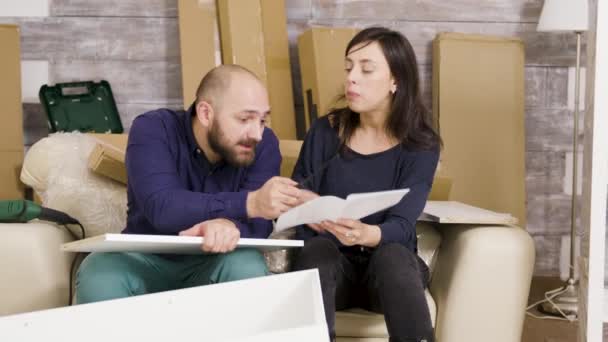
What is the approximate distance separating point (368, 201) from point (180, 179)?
0.52 m

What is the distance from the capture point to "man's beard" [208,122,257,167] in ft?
6.24

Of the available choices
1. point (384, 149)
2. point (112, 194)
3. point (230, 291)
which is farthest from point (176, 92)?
point (230, 291)

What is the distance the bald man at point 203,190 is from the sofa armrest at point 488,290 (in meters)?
0.48

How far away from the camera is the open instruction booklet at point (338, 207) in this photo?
1.59 meters

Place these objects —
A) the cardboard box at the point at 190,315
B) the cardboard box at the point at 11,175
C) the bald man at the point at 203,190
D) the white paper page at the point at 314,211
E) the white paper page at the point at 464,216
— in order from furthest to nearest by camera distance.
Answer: the cardboard box at the point at 11,175 → the white paper page at the point at 464,216 → the bald man at the point at 203,190 → the white paper page at the point at 314,211 → the cardboard box at the point at 190,315

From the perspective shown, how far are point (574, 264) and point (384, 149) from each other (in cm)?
136

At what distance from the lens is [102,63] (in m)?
3.12

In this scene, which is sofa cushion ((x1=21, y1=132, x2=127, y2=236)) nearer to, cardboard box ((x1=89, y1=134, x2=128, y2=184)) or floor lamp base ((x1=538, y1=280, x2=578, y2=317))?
cardboard box ((x1=89, y1=134, x2=128, y2=184))

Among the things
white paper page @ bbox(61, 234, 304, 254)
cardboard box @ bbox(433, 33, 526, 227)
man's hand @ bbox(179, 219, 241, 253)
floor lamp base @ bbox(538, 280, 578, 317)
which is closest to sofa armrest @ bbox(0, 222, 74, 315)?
white paper page @ bbox(61, 234, 304, 254)

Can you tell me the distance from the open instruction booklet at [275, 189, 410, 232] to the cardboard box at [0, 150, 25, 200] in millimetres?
1436

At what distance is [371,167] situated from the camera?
212 cm

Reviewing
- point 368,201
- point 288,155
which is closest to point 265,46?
point 288,155

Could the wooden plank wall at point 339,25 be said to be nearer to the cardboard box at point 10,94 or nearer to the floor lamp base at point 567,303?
the cardboard box at point 10,94

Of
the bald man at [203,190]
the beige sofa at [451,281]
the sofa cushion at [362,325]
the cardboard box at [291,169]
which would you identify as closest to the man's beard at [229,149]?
the bald man at [203,190]
